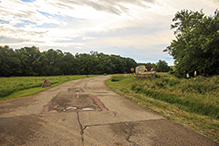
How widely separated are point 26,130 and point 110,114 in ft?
11.8

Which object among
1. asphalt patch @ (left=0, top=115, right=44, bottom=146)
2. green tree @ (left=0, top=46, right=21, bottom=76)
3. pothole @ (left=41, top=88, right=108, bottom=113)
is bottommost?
pothole @ (left=41, top=88, right=108, bottom=113)

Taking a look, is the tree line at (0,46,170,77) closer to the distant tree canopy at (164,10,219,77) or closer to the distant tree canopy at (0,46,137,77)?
the distant tree canopy at (0,46,137,77)

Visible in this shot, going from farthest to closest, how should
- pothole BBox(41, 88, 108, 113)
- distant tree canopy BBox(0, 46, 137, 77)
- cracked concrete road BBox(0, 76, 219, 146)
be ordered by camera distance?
distant tree canopy BBox(0, 46, 137, 77) < pothole BBox(41, 88, 108, 113) < cracked concrete road BBox(0, 76, 219, 146)

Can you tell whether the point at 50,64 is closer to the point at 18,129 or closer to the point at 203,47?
the point at 203,47

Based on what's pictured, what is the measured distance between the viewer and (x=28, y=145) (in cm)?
408

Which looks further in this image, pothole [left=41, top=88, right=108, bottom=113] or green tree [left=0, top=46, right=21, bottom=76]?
green tree [left=0, top=46, right=21, bottom=76]

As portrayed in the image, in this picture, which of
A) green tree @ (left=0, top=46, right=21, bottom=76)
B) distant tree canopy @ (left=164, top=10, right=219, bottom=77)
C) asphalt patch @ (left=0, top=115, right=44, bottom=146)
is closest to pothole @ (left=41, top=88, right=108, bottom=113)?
asphalt patch @ (left=0, top=115, right=44, bottom=146)

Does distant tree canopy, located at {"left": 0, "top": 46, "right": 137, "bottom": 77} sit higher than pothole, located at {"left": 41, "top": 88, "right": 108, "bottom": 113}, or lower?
higher

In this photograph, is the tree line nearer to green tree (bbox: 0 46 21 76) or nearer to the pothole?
green tree (bbox: 0 46 21 76)

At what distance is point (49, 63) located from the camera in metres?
94.9

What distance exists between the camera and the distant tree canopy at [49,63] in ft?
228

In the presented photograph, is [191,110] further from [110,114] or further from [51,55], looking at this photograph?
[51,55]

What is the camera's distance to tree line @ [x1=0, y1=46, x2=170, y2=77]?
228ft

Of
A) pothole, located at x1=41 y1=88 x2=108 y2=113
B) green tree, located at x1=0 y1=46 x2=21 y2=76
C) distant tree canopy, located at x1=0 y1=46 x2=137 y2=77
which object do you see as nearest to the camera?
pothole, located at x1=41 y1=88 x2=108 y2=113
